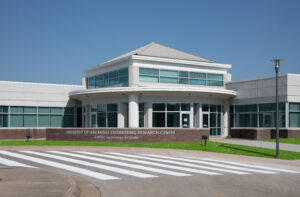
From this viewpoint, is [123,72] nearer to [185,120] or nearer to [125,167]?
[185,120]

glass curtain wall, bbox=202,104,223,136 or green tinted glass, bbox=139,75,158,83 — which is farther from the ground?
green tinted glass, bbox=139,75,158,83

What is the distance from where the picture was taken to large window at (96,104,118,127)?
1364 inches

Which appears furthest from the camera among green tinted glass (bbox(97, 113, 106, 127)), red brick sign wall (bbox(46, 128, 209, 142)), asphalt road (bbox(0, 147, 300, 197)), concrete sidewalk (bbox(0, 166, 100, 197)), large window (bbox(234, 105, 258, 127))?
green tinted glass (bbox(97, 113, 106, 127))

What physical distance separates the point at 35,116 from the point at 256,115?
2190cm

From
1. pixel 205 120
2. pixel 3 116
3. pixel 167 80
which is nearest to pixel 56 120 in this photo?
pixel 3 116

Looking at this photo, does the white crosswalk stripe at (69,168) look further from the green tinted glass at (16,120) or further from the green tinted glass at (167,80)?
the green tinted glass at (16,120)

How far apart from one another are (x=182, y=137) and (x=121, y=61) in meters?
11.1

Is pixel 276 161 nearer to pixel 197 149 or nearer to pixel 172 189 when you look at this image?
pixel 197 149

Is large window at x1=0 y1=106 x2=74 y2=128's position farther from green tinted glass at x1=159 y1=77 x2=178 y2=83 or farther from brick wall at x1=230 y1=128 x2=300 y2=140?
brick wall at x1=230 y1=128 x2=300 y2=140

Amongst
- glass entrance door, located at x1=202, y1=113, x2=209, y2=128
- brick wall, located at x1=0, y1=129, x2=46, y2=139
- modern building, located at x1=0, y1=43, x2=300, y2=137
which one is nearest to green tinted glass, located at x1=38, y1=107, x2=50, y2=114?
modern building, located at x1=0, y1=43, x2=300, y2=137

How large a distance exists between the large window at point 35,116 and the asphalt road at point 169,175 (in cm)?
1885

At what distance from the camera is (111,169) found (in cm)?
1394

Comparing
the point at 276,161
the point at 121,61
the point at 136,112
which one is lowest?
the point at 276,161

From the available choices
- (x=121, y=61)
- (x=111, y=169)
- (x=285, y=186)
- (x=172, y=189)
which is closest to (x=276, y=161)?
(x=285, y=186)
